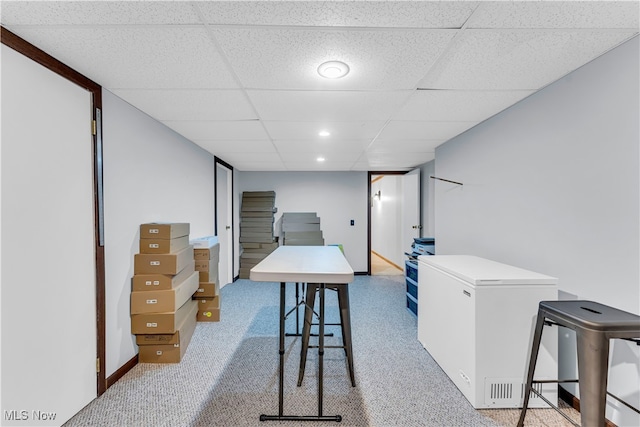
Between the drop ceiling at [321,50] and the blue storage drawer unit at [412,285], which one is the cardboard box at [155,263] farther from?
the blue storage drawer unit at [412,285]

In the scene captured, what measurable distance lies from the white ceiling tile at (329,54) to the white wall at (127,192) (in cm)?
104

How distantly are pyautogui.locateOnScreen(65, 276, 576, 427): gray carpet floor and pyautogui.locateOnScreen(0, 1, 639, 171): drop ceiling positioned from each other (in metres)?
1.98

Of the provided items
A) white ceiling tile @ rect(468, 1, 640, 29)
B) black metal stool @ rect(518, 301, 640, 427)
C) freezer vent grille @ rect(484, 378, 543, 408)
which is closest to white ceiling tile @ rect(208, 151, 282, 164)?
white ceiling tile @ rect(468, 1, 640, 29)

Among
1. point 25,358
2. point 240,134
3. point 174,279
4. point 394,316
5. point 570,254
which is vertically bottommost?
point 394,316

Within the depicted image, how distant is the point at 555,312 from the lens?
1.31 meters

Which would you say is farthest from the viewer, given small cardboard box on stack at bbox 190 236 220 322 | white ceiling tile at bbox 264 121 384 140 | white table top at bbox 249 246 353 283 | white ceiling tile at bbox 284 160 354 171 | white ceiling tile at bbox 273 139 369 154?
white ceiling tile at bbox 284 160 354 171

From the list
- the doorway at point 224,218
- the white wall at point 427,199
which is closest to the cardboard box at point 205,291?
the doorway at point 224,218

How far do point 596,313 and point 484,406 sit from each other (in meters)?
0.85

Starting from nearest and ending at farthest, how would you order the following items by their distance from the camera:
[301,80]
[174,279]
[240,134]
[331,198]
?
[301,80] < [174,279] < [240,134] < [331,198]

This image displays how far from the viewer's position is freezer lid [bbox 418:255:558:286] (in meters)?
1.62

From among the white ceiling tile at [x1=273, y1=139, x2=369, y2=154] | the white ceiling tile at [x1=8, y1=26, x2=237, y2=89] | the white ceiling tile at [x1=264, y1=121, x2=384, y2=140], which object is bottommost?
the white ceiling tile at [x1=273, y1=139, x2=369, y2=154]

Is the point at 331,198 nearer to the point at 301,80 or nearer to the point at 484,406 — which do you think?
the point at 301,80

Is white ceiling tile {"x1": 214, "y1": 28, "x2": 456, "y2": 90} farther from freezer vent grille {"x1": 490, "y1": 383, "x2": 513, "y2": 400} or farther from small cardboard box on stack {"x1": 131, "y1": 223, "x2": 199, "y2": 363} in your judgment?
freezer vent grille {"x1": 490, "y1": 383, "x2": 513, "y2": 400}

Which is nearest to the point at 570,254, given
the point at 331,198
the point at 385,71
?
the point at 385,71
